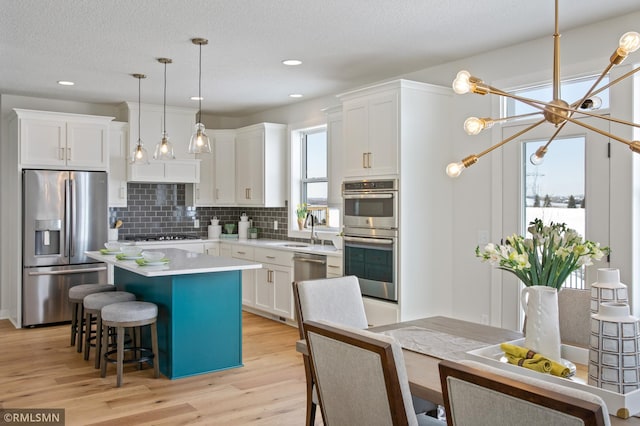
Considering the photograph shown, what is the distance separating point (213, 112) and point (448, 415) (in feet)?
22.3

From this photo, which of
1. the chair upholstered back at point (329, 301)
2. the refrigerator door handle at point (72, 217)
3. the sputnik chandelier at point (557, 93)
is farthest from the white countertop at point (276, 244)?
the sputnik chandelier at point (557, 93)

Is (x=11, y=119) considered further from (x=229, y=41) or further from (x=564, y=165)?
(x=564, y=165)

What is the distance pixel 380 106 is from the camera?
4.67m

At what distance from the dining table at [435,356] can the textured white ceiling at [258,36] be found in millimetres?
1953

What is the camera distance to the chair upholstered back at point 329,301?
9.57 ft

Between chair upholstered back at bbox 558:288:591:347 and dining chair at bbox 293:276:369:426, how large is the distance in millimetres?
1046

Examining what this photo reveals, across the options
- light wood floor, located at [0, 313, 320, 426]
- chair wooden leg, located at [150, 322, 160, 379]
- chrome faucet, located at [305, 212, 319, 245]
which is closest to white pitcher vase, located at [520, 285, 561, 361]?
light wood floor, located at [0, 313, 320, 426]

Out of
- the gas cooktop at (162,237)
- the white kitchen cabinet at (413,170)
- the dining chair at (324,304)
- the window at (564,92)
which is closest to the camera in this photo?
the dining chair at (324,304)

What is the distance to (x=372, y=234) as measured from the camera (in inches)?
187

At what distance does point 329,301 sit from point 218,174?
484 cm

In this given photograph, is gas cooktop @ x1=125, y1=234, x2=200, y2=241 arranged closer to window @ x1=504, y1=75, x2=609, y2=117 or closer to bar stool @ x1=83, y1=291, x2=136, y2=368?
bar stool @ x1=83, y1=291, x2=136, y2=368

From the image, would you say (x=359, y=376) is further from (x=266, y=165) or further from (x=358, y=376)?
(x=266, y=165)

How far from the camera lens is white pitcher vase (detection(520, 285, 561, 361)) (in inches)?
78.7

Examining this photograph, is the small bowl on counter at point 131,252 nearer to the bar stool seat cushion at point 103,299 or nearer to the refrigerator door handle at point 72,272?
the bar stool seat cushion at point 103,299
